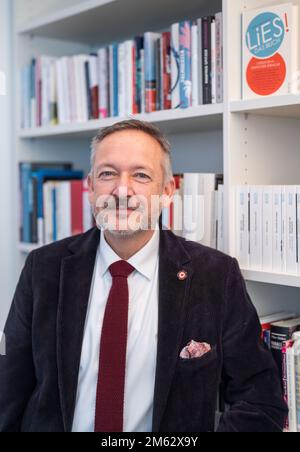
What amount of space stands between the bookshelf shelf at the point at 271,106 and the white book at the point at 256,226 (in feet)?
0.66

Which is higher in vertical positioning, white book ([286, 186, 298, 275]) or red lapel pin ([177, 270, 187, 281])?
white book ([286, 186, 298, 275])

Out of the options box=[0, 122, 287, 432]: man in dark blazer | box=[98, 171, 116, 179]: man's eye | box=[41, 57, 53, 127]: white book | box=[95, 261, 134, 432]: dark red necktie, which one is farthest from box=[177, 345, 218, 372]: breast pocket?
box=[41, 57, 53, 127]: white book

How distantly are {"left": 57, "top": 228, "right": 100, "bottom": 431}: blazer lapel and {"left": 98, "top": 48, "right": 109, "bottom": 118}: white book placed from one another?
653 mm

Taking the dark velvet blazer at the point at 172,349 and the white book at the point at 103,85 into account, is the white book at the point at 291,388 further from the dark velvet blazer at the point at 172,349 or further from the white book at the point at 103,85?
the white book at the point at 103,85

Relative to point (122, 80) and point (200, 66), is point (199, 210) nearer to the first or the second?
point (200, 66)

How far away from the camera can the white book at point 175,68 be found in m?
1.74

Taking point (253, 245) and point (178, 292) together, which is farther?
point (253, 245)

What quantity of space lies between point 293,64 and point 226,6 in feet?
0.79

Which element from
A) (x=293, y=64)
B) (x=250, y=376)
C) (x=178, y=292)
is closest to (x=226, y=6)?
(x=293, y=64)

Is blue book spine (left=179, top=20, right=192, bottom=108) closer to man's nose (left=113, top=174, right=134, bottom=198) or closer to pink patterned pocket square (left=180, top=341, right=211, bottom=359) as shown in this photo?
man's nose (left=113, top=174, right=134, bottom=198)

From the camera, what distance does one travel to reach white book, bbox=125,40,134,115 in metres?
1.91

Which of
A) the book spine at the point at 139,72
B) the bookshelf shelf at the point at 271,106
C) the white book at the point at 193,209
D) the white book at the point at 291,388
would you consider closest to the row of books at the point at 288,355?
the white book at the point at 291,388

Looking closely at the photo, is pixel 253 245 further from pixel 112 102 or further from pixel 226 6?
pixel 112 102

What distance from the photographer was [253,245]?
1.52 metres
